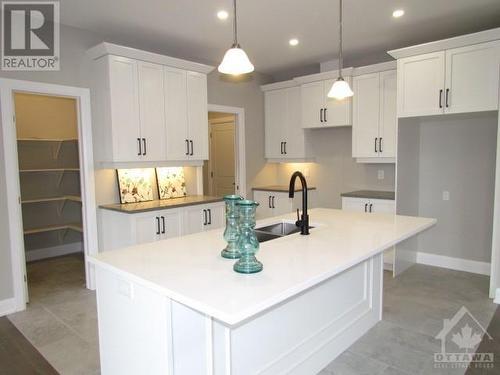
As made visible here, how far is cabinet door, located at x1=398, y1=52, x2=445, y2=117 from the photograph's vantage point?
153 inches

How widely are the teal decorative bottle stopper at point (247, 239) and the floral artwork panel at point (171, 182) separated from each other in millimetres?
3117

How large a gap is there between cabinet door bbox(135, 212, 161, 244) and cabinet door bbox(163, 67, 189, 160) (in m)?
0.79

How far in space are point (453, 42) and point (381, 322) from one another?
292 cm

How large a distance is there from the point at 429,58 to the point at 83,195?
4105 mm

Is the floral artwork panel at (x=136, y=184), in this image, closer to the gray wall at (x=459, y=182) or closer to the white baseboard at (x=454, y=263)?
the gray wall at (x=459, y=182)

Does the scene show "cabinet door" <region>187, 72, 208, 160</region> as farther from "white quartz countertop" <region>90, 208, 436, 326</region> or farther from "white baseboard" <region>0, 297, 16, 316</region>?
"white baseboard" <region>0, 297, 16, 316</region>

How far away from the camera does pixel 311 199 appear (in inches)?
229

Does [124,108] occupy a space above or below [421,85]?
below

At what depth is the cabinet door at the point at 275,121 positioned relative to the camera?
5731 millimetres

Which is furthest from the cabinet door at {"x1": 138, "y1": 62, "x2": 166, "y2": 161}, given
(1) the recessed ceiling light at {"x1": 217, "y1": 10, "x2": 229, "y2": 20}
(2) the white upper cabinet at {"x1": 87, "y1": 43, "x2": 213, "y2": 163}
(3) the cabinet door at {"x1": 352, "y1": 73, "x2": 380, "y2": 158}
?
(3) the cabinet door at {"x1": 352, "y1": 73, "x2": 380, "y2": 158}

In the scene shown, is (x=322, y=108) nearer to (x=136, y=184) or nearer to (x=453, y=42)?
(x=453, y=42)

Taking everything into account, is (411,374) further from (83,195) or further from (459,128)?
(83,195)

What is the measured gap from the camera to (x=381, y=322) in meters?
3.18

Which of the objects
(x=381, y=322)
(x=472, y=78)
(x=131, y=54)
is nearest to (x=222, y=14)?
(x=131, y=54)
